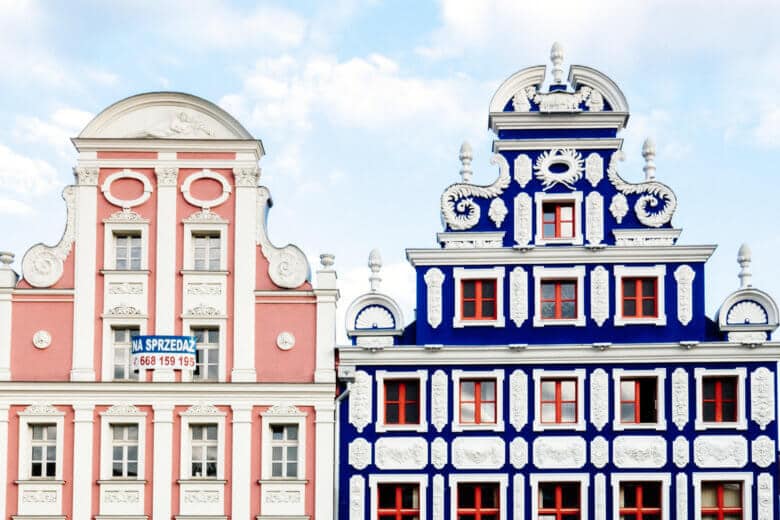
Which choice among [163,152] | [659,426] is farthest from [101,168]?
[659,426]

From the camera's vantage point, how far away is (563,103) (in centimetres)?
3703

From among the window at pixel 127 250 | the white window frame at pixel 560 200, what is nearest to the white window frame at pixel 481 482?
the white window frame at pixel 560 200

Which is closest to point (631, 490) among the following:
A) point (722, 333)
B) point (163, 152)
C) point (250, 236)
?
point (722, 333)

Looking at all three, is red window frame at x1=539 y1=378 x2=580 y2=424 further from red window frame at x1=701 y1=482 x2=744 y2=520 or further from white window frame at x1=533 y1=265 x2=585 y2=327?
red window frame at x1=701 y1=482 x2=744 y2=520

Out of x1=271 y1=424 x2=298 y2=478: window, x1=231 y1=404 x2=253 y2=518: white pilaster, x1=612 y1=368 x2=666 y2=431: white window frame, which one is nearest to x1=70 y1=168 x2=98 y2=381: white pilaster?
x1=231 y1=404 x2=253 y2=518: white pilaster

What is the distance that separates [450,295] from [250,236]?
18.3ft

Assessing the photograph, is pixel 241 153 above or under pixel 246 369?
above

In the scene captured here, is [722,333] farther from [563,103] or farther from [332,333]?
[332,333]

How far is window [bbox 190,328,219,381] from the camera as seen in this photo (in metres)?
36.2

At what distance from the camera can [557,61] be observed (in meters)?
37.6

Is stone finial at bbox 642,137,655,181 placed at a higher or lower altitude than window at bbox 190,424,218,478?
higher

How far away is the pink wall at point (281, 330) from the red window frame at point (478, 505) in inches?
195

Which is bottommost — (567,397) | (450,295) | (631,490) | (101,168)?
(631,490)

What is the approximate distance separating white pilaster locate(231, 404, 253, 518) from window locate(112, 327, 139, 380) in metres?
2.95
